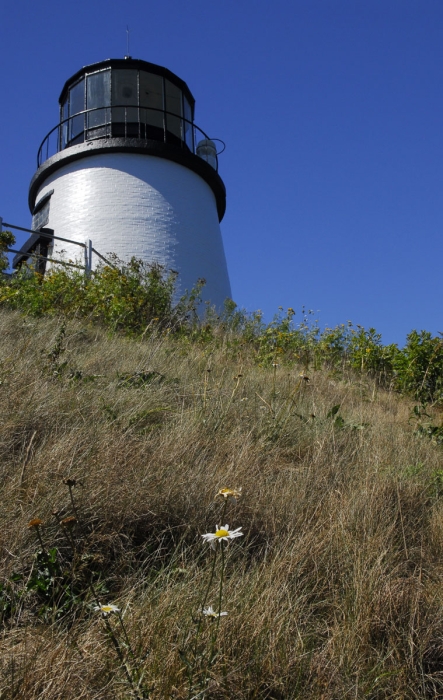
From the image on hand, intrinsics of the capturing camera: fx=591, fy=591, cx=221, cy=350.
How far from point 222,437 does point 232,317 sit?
5.98m

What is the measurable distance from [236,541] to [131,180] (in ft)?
41.7

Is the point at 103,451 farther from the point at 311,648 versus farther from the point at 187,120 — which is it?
the point at 187,120

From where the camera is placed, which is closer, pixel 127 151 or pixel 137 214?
pixel 137 214

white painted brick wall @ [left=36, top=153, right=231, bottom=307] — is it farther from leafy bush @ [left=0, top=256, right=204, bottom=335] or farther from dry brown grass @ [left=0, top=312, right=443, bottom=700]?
dry brown grass @ [left=0, top=312, right=443, bottom=700]

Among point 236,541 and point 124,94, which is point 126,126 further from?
point 236,541

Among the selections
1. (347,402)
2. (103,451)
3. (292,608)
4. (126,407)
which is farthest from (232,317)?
(292,608)

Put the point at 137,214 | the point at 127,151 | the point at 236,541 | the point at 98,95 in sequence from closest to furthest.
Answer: the point at 236,541
the point at 137,214
the point at 127,151
the point at 98,95

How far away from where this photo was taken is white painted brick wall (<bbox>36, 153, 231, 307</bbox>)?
13805 millimetres

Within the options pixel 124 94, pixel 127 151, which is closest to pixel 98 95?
pixel 124 94

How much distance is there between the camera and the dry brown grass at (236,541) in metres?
1.97

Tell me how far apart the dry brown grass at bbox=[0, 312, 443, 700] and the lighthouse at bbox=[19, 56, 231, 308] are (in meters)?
9.61

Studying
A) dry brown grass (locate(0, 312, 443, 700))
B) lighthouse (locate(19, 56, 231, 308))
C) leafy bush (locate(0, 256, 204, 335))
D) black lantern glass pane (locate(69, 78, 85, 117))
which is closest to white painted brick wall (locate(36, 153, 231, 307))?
lighthouse (locate(19, 56, 231, 308))

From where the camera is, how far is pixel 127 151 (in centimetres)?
→ 1445

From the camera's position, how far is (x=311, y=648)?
2.19 meters
